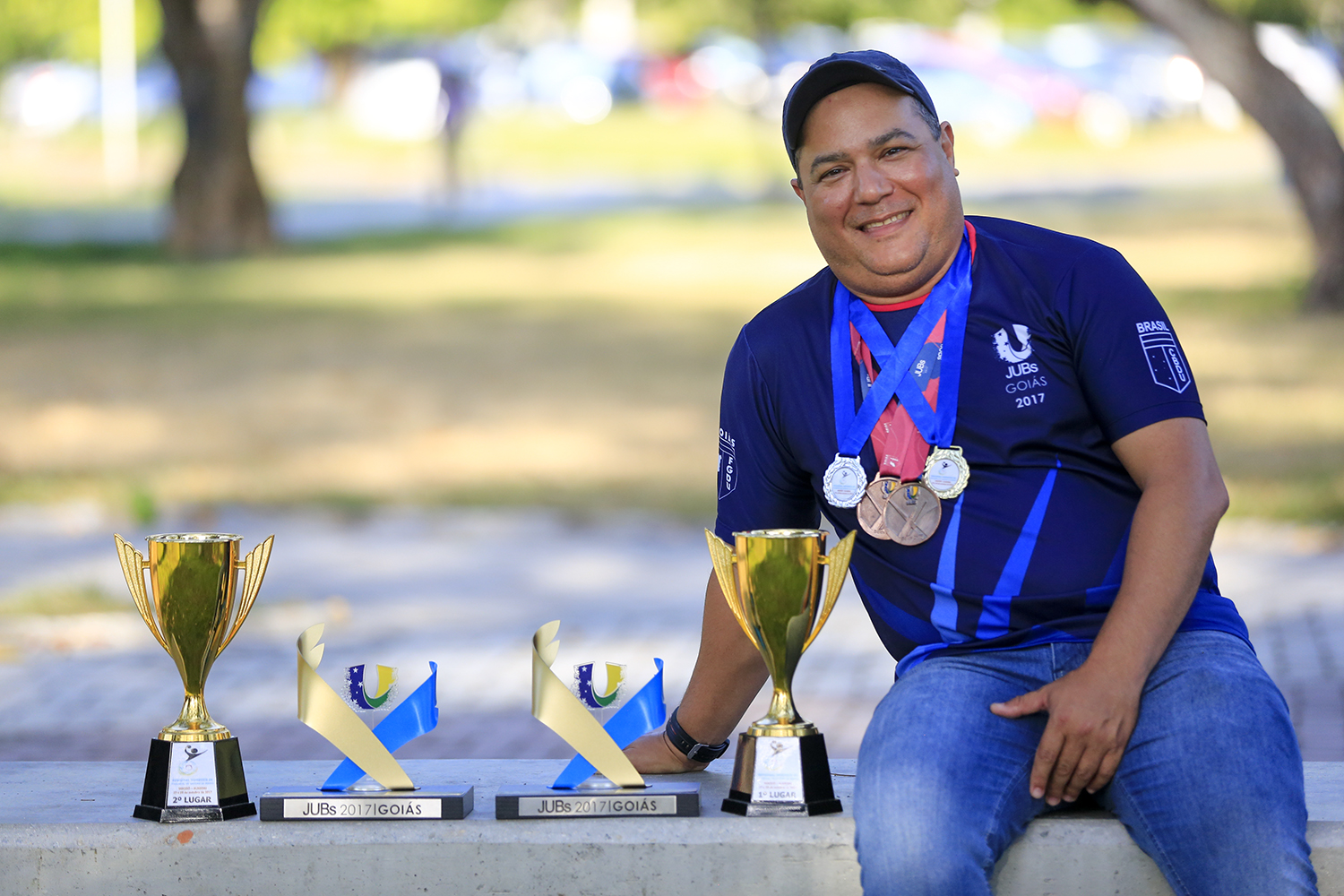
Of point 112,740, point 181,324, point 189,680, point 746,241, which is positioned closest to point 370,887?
point 189,680

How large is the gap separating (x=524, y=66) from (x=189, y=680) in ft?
154

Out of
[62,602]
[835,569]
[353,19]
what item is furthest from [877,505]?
[353,19]

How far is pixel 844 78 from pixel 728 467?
28.5 inches

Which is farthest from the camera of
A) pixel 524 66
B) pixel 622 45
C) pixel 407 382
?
pixel 622 45

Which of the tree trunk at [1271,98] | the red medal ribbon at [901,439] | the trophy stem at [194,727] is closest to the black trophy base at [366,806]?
the trophy stem at [194,727]

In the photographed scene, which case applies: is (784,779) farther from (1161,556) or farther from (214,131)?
(214,131)

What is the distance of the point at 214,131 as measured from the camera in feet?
71.8

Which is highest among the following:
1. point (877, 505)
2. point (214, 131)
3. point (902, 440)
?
point (214, 131)

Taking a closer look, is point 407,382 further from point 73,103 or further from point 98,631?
point 73,103

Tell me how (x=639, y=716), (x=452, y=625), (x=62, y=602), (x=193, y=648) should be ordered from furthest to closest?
(x=62, y=602)
(x=452, y=625)
(x=639, y=716)
(x=193, y=648)

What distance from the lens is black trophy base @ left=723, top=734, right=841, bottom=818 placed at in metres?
2.84

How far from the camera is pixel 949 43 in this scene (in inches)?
1794

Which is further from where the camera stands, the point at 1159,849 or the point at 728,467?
the point at 728,467

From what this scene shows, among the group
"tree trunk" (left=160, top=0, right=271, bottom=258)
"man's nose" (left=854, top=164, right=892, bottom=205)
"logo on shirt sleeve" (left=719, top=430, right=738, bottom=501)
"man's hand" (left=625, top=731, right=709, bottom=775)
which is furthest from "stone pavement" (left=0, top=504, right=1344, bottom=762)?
"tree trunk" (left=160, top=0, right=271, bottom=258)
